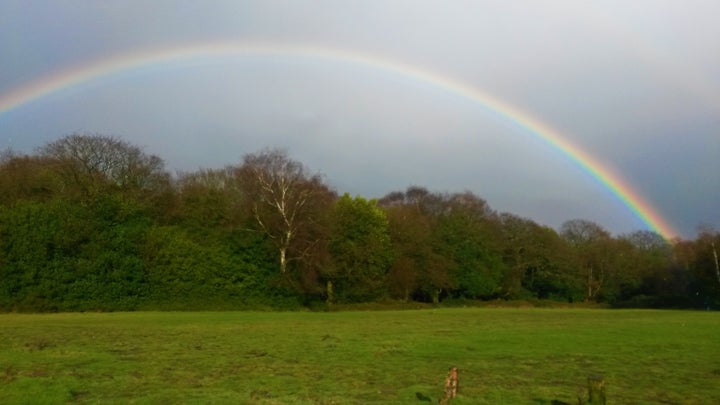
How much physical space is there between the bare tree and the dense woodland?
117 mm

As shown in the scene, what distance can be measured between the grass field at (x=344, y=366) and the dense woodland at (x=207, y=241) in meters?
29.4

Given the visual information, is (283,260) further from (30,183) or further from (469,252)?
Result: (469,252)

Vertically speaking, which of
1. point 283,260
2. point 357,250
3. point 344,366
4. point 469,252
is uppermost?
point 469,252

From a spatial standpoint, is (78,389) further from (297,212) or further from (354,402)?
(297,212)

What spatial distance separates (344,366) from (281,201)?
48.9m

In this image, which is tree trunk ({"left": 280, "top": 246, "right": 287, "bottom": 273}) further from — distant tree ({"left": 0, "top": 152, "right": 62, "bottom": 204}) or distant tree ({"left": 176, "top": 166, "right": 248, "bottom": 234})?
distant tree ({"left": 0, "top": 152, "right": 62, "bottom": 204})

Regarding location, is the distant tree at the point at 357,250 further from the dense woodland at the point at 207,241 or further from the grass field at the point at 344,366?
the grass field at the point at 344,366

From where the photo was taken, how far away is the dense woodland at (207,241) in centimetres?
5822

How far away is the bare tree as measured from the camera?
67.1 metres

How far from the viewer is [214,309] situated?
6262cm

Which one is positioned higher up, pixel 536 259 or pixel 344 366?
pixel 536 259

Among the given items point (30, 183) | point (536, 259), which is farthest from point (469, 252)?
point (30, 183)

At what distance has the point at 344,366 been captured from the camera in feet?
63.1

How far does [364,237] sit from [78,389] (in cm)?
5679
